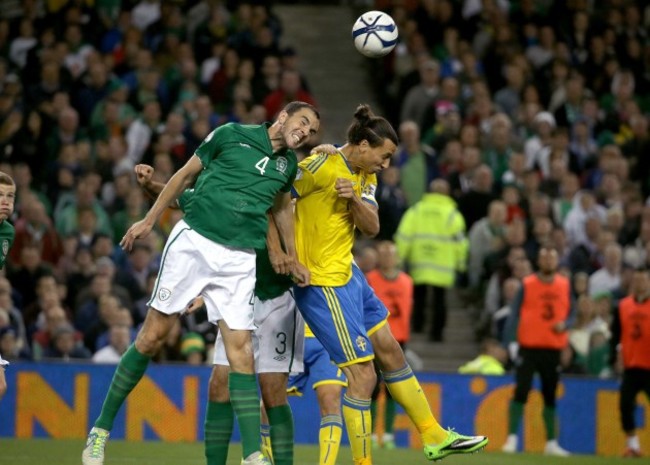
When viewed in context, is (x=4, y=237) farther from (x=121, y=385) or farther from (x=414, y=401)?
(x=414, y=401)

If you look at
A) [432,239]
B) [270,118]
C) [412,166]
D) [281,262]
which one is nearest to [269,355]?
[281,262]

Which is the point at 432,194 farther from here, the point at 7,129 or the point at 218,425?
the point at 218,425

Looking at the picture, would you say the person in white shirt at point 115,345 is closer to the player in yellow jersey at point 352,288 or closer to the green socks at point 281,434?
the player in yellow jersey at point 352,288

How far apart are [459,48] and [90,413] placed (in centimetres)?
878

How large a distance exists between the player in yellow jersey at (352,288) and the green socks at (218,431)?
778mm

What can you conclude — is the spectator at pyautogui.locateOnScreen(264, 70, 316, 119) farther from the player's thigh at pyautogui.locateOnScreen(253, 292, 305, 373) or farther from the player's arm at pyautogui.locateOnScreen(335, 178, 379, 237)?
the player's arm at pyautogui.locateOnScreen(335, 178, 379, 237)

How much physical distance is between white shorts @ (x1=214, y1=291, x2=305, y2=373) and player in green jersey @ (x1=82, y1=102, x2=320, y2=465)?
62 cm

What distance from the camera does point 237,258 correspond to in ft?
29.4

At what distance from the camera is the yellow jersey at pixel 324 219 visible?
945cm

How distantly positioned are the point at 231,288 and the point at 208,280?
160mm

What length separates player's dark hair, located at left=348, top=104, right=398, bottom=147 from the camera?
9531 millimetres

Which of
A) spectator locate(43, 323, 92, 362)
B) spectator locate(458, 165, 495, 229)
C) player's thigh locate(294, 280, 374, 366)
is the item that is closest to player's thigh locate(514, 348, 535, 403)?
spectator locate(458, 165, 495, 229)

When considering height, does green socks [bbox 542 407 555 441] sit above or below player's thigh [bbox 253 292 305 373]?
below

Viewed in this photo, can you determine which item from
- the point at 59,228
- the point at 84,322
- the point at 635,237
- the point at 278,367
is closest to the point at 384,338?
the point at 278,367
